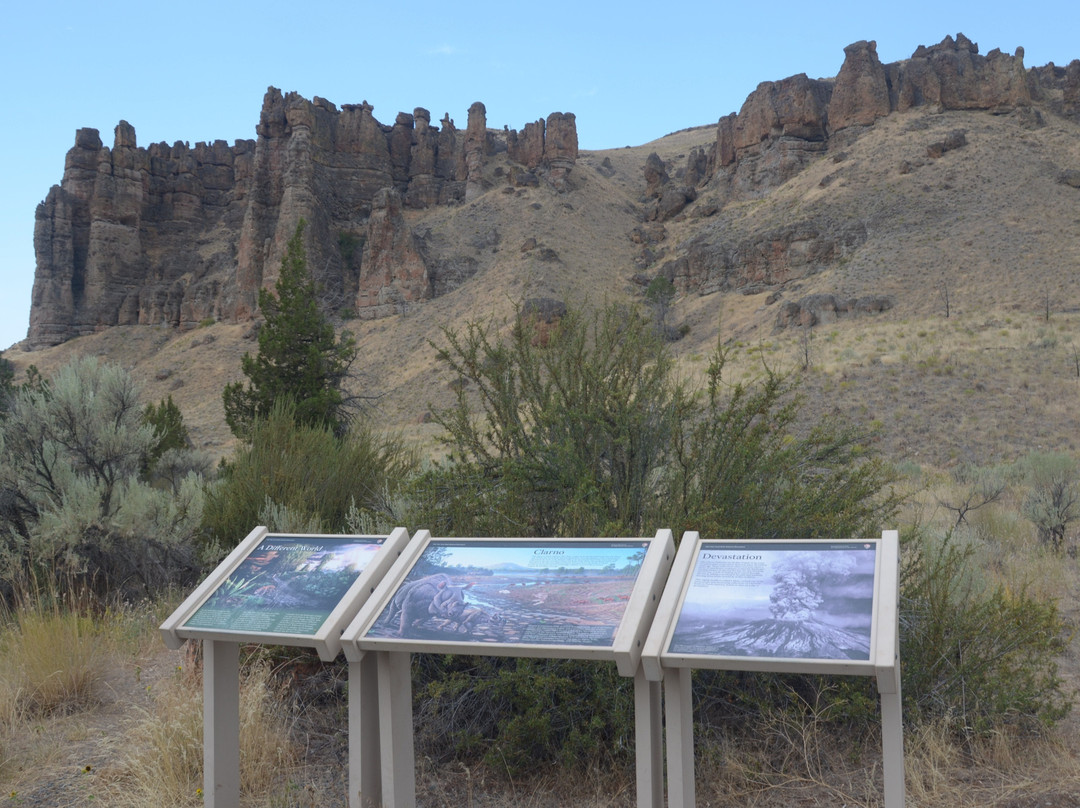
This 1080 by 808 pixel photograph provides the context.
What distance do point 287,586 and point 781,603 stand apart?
2120 mm

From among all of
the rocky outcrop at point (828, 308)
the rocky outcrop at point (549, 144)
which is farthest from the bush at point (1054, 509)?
the rocky outcrop at point (549, 144)

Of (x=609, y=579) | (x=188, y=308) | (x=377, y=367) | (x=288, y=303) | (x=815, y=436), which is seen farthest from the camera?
(x=188, y=308)

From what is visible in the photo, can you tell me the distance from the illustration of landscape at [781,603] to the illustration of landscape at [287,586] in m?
1.52

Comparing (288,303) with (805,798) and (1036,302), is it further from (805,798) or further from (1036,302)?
(1036,302)

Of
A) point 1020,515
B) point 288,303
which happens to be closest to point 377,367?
point 288,303

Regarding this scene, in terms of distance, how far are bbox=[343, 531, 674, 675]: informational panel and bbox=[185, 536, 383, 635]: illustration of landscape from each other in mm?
278

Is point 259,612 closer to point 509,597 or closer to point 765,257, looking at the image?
point 509,597

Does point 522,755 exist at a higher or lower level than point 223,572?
lower

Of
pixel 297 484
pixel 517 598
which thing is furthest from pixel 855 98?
Answer: pixel 517 598

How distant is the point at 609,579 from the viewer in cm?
329

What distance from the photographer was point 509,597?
10.7 feet

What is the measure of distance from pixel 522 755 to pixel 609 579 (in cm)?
142

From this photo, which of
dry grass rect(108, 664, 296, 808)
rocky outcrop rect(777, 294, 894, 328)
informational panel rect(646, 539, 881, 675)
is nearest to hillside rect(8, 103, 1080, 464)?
rocky outcrop rect(777, 294, 894, 328)

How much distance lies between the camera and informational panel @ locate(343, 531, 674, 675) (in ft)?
9.85
